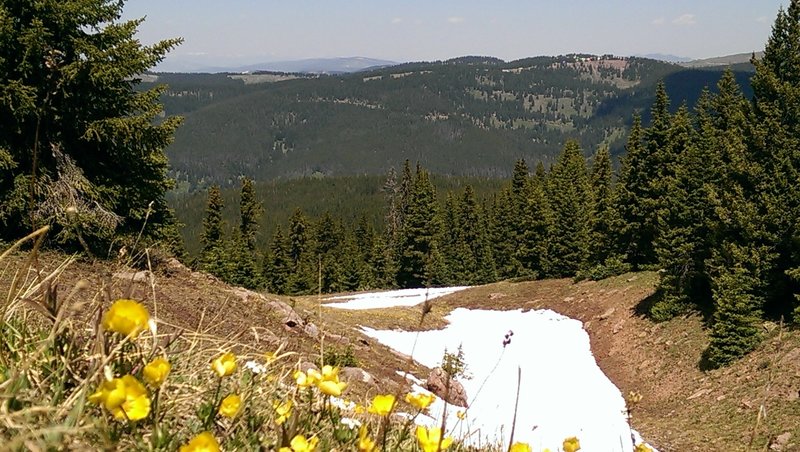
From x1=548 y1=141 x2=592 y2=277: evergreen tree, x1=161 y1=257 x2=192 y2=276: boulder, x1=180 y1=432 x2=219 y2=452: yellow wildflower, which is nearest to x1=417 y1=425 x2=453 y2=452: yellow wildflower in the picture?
x1=180 y1=432 x2=219 y2=452: yellow wildflower

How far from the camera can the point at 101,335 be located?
1.64 m

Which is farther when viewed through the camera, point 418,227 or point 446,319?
point 418,227

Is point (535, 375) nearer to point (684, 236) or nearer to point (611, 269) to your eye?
point (684, 236)

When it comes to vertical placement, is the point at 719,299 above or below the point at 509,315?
above

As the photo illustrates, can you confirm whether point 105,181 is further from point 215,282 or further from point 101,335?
point 101,335

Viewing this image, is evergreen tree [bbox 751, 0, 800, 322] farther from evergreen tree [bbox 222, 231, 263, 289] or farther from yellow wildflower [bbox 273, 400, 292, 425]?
evergreen tree [bbox 222, 231, 263, 289]

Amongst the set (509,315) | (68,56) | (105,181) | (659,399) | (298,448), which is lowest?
(509,315)

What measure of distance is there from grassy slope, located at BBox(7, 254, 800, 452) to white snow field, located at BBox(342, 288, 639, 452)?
91 cm

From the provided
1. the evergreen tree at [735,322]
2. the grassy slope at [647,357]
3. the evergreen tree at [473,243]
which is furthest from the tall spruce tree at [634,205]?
the evergreen tree at [473,243]

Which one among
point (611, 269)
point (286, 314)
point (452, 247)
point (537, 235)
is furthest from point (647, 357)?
point (452, 247)

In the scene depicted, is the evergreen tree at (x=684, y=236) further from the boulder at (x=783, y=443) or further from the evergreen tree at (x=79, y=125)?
the evergreen tree at (x=79, y=125)

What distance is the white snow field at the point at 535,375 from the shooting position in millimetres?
13241

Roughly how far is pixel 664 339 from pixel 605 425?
6.86 meters

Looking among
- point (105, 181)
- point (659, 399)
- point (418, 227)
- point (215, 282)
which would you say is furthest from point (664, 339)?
point (418, 227)
